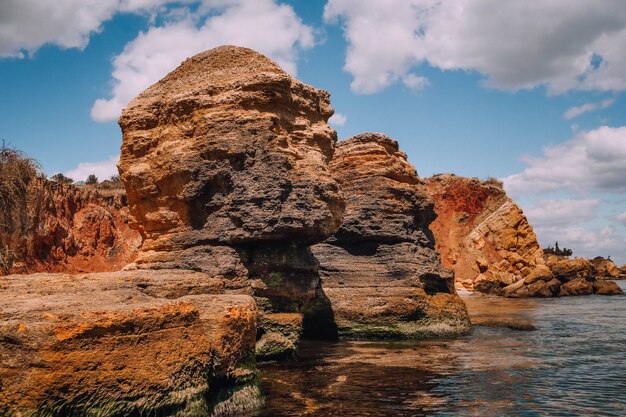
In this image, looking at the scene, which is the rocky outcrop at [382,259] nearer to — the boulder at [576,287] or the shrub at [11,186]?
the shrub at [11,186]

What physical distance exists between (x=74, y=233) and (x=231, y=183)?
66.6ft

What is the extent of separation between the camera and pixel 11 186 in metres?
17.8

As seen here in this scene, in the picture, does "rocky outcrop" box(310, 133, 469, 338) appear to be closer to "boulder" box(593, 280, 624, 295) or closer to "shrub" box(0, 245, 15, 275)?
"shrub" box(0, 245, 15, 275)

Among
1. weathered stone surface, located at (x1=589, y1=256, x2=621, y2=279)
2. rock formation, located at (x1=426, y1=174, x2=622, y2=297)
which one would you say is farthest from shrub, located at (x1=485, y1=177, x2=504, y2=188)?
weathered stone surface, located at (x1=589, y1=256, x2=621, y2=279)

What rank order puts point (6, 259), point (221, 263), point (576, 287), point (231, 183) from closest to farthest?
point (221, 263)
point (231, 183)
point (6, 259)
point (576, 287)

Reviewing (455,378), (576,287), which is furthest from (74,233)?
(576,287)

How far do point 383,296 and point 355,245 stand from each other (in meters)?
2.97

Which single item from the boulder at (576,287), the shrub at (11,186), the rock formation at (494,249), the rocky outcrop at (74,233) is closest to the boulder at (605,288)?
the rock formation at (494,249)

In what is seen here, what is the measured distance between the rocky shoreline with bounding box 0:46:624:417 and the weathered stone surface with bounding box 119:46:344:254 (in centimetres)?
3

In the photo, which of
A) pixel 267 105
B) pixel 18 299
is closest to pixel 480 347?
pixel 267 105

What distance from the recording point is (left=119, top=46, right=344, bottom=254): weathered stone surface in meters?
12.9

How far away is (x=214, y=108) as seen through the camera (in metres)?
13.3

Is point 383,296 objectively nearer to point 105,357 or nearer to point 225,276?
point 225,276

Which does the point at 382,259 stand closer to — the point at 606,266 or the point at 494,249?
the point at 494,249
